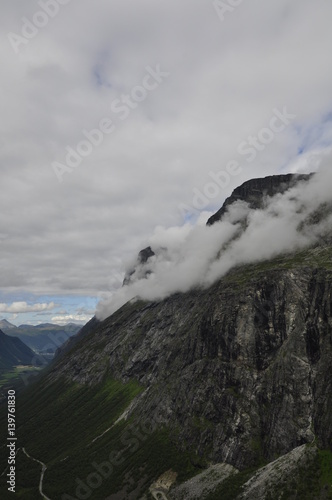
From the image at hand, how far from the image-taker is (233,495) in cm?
19438

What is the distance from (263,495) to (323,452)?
38.1m

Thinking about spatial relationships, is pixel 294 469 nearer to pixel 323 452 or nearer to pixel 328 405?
pixel 323 452

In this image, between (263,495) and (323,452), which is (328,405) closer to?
(323,452)

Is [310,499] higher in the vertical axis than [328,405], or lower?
lower

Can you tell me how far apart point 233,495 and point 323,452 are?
54.4 m

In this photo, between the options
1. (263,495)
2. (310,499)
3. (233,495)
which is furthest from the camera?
(233,495)

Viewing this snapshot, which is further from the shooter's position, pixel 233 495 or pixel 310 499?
pixel 233 495

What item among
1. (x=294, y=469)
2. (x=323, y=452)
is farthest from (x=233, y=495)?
(x=323, y=452)

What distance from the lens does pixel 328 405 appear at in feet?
643

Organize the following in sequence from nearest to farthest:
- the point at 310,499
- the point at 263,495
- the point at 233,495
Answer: the point at 310,499 → the point at 263,495 → the point at 233,495

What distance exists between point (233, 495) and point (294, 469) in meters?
37.3

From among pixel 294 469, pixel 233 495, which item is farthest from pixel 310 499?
pixel 233 495

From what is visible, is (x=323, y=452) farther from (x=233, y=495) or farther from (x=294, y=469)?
(x=233, y=495)

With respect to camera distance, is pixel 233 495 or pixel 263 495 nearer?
pixel 263 495
